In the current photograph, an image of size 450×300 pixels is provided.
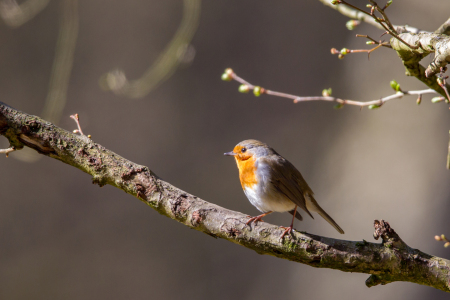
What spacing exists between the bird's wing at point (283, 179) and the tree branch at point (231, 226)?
0.68 meters

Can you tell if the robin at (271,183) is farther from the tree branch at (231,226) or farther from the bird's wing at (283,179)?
the tree branch at (231,226)

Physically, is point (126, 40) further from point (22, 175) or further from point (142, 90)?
point (22, 175)

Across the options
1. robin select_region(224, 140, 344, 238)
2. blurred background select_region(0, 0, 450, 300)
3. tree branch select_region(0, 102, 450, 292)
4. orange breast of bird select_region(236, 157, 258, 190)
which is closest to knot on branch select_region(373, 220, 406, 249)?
tree branch select_region(0, 102, 450, 292)

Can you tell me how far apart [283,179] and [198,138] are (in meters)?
2.75

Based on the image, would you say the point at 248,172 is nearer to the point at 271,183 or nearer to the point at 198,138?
the point at 271,183

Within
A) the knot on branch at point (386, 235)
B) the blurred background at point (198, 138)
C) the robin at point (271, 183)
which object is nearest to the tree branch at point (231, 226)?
the knot on branch at point (386, 235)

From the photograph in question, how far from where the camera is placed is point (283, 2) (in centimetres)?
541

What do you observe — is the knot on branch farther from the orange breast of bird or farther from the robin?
the orange breast of bird

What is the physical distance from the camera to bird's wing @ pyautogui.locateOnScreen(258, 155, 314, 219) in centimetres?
243

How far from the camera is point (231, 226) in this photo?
1.73 m

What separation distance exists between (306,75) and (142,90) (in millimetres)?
2396

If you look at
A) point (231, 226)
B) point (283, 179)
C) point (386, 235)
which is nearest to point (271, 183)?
point (283, 179)

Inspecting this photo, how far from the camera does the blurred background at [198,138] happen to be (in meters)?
4.47

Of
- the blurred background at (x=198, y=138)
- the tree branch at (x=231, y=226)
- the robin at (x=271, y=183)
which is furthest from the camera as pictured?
the blurred background at (x=198, y=138)
